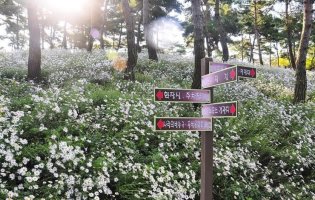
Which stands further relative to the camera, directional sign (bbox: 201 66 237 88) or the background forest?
the background forest

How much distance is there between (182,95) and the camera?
5547 mm

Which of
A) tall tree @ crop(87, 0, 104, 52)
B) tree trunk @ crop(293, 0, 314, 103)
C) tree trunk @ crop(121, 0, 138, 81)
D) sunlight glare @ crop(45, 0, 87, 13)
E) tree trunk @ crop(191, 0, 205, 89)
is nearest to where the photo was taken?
tree trunk @ crop(191, 0, 205, 89)

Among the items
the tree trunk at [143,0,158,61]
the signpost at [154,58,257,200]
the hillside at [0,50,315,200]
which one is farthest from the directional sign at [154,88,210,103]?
the tree trunk at [143,0,158,61]

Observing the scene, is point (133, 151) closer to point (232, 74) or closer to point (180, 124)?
point (180, 124)

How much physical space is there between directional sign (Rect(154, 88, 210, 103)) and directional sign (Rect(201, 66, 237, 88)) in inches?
6.6

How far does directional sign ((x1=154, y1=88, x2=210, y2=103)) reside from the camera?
5445 mm

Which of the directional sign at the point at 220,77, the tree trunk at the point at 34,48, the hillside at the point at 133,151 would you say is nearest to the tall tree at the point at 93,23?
the tree trunk at the point at 34,48

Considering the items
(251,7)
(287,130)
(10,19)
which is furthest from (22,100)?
(10,19)

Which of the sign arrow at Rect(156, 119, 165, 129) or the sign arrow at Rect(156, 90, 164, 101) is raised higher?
the sign arrow at Rect(156, 90, 164, 101)

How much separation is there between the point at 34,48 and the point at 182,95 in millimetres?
10329

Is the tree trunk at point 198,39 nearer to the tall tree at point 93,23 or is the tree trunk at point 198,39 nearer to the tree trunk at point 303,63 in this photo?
the tree trunk at point 303,63

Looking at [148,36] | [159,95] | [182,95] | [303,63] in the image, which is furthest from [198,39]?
[148,36]

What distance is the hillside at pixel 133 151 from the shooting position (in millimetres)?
5973

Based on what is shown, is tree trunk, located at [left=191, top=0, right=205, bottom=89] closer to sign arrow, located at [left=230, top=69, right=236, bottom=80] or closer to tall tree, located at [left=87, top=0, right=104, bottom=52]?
sign arrow, located at [left=230, top=69, right=236, bottom=80]
